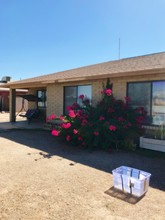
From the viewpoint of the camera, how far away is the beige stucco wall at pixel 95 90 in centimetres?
764

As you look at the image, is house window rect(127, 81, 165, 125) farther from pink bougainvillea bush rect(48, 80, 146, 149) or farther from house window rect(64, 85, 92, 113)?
house window rect(64, 85, 92, 113)

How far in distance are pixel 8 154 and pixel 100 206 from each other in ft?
12.7

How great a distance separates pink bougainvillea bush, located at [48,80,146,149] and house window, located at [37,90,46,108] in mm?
6755

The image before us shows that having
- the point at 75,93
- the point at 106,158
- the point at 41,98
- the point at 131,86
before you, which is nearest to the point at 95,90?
the point at 75,93

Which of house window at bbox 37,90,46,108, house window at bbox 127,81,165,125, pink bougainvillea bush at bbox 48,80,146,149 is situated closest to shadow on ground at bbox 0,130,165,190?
pink bougainvillea bush at bbox 48,80,146,149

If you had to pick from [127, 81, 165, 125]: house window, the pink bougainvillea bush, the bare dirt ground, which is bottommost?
the bare dirt ground

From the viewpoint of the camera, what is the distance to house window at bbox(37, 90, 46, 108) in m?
14.5

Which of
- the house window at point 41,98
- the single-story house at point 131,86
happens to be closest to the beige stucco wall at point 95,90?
the single-story house at point 131,86

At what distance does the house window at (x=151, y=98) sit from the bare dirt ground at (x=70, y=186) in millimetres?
1817

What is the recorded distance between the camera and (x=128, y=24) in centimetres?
1175

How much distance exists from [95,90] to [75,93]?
132 centimetres

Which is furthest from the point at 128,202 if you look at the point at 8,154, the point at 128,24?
the point at 128,24

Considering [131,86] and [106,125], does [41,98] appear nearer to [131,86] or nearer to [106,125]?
[131,86]

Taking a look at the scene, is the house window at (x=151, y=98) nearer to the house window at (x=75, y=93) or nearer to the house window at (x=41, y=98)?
the house window at (x=75, y=93)
